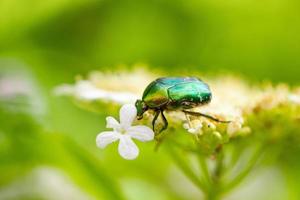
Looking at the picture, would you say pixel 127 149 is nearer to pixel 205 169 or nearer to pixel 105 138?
pixel 105 138

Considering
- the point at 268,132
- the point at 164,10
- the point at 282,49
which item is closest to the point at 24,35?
the point at 164,10

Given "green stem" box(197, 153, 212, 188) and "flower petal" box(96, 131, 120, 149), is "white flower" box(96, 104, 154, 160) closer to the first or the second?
"flower petal" box(96, 131, 120, 149)

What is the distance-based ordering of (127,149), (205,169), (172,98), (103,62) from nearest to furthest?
(127,149)
(172,98)
(205,169)
(103,62)

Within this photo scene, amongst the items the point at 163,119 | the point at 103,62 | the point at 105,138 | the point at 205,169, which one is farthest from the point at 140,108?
the point at 103,62

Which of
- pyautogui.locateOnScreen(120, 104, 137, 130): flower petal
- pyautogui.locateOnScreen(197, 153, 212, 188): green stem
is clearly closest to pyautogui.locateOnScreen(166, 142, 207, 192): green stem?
pyautogui.locateOnScreen(197, 153, 212, 188): green stem

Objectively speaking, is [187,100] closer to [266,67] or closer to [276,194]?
[276,194]
